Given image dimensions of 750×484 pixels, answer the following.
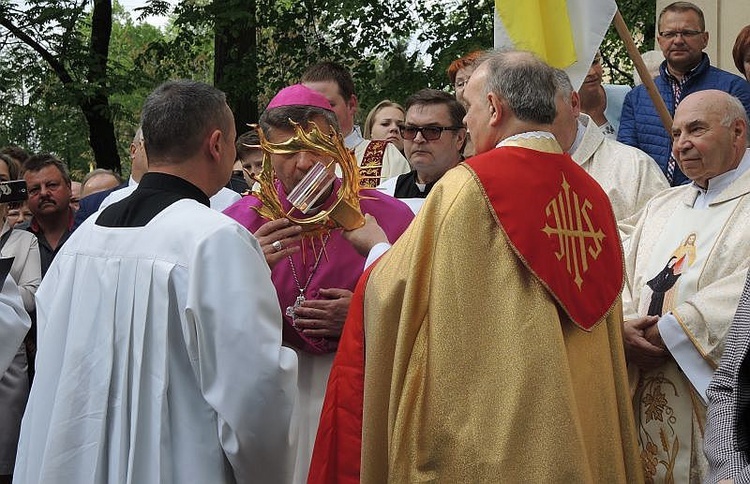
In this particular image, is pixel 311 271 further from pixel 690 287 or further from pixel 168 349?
pixel 690 287

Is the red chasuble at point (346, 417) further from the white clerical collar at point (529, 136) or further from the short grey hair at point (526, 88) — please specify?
the short grey hair at point (526, 88)

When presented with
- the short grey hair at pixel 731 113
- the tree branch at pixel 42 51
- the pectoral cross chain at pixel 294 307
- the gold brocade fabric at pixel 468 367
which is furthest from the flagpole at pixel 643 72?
the tree branch at pixel 42 51

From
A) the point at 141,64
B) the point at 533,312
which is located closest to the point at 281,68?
the point at 141,64

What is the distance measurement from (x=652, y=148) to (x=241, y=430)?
13.2 feet

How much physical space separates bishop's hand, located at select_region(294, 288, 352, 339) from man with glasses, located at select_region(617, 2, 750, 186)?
2.97m

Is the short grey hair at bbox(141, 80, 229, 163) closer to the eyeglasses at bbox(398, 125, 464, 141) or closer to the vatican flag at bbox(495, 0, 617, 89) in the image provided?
the eyeglasses at bbox(398, 125, 464, 141)

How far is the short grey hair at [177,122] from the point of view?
3.64m

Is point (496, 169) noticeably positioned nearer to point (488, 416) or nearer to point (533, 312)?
point (533, 312)

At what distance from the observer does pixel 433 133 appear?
5.45m

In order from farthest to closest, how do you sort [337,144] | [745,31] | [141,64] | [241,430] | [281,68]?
[141,64] < [281,68] < [745,31] < [337,144] < [241,430]

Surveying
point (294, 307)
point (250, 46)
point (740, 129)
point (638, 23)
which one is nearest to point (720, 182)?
point (740, 129)

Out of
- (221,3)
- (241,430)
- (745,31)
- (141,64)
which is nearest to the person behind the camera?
(241,430)

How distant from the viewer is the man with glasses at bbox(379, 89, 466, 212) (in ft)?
17.9

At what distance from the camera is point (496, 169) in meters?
3.55
